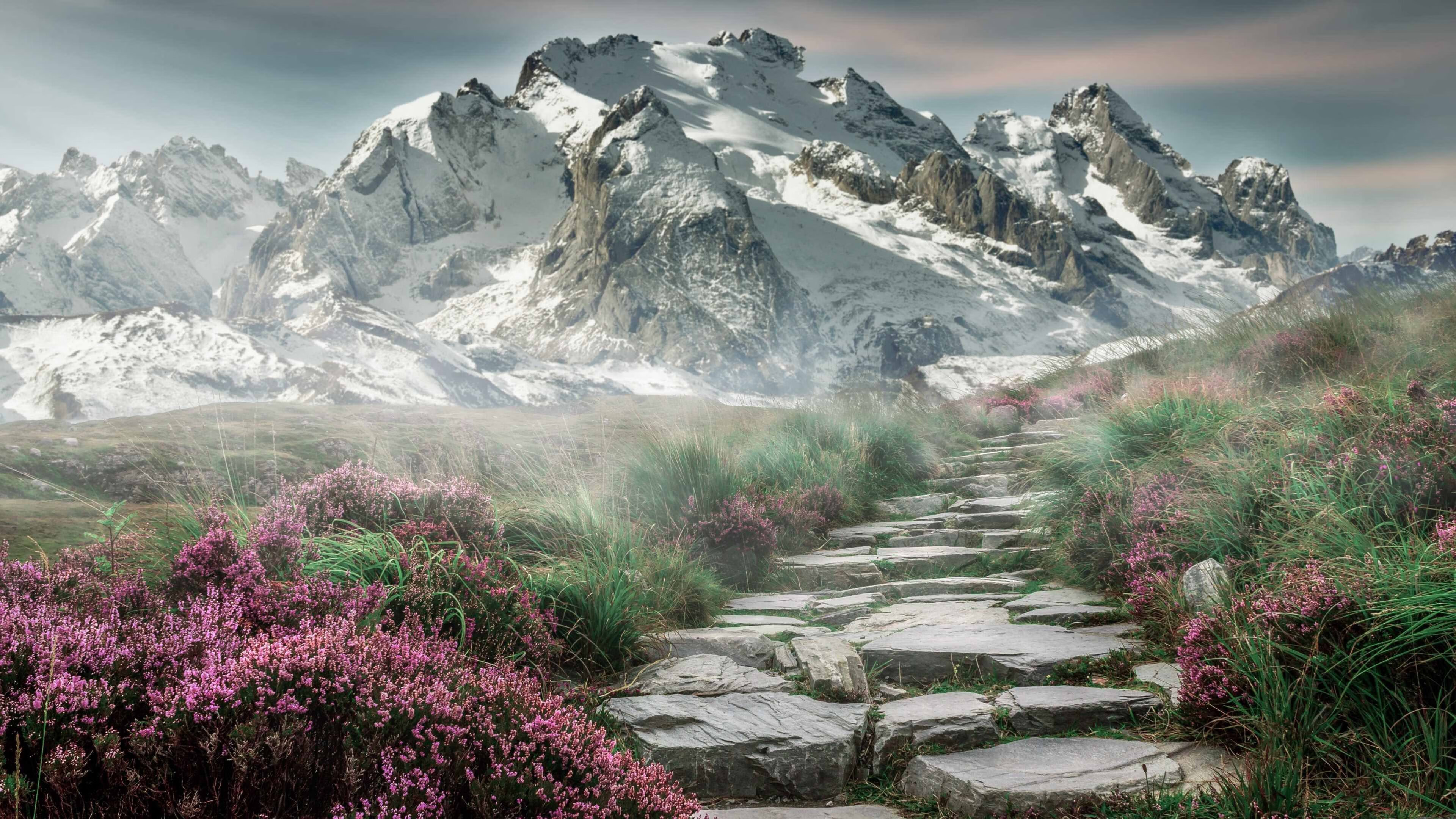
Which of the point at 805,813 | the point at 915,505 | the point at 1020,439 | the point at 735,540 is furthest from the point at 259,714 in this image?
the point at 1020,439

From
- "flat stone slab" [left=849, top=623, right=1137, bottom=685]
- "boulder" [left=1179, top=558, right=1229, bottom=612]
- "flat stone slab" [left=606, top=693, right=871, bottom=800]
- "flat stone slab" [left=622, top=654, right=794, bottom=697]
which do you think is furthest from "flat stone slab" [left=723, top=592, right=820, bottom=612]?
"boulder" [left=1179, top=558, right=1229, bottom=612]

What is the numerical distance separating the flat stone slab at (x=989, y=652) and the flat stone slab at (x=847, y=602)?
2.73ft

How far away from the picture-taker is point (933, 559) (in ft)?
20.0

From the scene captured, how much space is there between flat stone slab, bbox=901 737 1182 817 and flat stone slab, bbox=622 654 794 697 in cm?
82

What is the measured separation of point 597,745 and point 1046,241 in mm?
200755

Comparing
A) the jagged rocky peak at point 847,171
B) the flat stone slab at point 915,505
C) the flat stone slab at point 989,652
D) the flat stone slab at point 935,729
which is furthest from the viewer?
the jagged rocky peak at point 847,171

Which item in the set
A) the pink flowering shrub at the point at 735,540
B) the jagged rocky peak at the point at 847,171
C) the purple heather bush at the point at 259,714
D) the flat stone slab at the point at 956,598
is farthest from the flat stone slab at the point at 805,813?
the jagged rocky peak at the point at 847,171

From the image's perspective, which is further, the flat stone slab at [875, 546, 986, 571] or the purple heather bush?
the flat stone slab at [875, 546, 986, 571]

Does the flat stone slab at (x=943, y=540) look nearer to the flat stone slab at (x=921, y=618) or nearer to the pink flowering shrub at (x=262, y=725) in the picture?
the flat stone slab at (x=921, y=618)

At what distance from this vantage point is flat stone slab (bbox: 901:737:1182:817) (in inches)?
99.6

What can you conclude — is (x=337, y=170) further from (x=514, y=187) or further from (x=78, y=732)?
(x=78, y=732)

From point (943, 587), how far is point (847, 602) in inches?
34.2

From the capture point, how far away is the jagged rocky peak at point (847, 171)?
166m

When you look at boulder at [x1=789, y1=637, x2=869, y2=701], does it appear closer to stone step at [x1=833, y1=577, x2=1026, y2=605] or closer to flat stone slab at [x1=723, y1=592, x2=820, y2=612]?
flat stone slab at [x1=723, y1=592, x2=820, y2=612]
